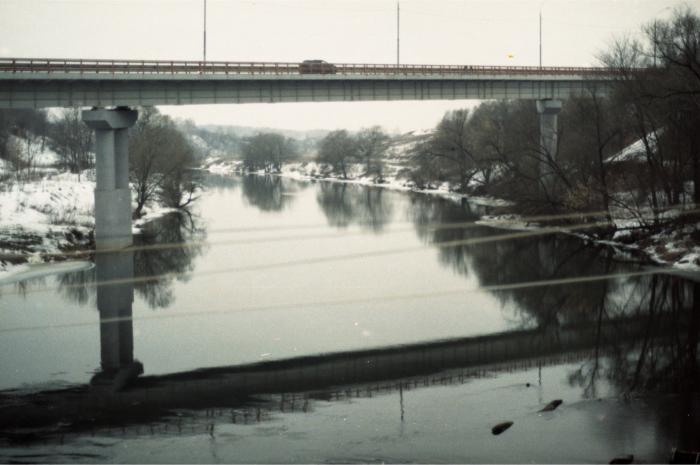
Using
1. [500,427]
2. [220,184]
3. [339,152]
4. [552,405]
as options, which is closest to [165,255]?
[552,405]

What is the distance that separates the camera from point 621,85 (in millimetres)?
47969

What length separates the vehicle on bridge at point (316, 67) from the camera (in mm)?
50156

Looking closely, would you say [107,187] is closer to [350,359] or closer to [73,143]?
[350,359]

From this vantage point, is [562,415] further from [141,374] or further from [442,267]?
[442,267]

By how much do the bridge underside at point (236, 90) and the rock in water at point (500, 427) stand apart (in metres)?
33.5

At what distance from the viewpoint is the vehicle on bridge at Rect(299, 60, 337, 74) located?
165ft

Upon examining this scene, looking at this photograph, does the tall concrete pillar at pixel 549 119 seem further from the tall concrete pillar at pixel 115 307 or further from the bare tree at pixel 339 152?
the bare tree at pixel 339 152

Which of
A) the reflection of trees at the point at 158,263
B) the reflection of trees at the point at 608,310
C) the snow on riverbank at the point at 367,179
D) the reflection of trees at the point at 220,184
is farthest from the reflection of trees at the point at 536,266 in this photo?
the reflection of trees at the point at 220,184

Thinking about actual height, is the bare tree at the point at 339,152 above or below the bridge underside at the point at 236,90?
above

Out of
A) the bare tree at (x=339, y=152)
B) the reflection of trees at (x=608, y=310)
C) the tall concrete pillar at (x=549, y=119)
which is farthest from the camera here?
the bare tree at (x=339, y=152)

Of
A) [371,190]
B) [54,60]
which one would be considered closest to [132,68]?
[54,60]

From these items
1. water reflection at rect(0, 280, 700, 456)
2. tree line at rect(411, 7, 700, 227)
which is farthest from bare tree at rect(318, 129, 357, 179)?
water reflection at rect(0, 280, 700, 456)

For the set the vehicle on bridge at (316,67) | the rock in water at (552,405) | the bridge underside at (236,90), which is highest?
the vehicle on bridge at (316,67)

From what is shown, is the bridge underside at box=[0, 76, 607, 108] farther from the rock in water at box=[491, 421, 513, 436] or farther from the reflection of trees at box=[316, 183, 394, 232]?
the rock in water at box=[491, 421, 513, 436]
